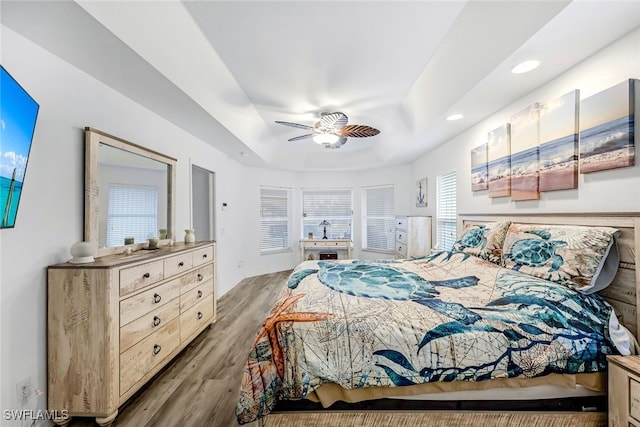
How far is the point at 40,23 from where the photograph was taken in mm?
1414

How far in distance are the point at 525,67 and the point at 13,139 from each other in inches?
125

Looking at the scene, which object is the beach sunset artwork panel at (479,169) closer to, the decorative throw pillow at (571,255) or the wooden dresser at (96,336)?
the decorative throw pillow at (571,255)

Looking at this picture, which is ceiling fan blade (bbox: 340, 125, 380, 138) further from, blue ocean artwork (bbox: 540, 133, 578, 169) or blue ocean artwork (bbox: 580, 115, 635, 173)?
blue ocean artwork (bbox: 580, 115, 635, 173)

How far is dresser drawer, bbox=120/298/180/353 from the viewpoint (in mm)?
1741

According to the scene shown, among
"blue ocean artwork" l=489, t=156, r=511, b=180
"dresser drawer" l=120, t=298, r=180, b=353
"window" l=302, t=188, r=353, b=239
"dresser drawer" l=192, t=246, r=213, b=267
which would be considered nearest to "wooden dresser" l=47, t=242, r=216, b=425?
"dresser drawer" l=120, t=298, r=180, b=353

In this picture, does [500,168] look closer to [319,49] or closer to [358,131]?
[358,131]

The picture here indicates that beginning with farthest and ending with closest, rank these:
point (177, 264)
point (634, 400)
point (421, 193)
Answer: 1. point (421, 193)
2. point (177, 264)
3. point (634, 400)

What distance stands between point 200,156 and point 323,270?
246 centimetres

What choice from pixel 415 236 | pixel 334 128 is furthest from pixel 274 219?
pixel 334 128

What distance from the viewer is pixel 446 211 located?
393 centimetres

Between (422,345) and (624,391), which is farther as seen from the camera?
(422,345)

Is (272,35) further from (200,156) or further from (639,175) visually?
(639,175)

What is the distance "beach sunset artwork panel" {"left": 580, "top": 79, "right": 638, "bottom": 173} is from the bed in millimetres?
353

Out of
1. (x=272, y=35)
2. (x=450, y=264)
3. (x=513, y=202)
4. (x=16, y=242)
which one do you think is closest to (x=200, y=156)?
(x=272, y=35)
